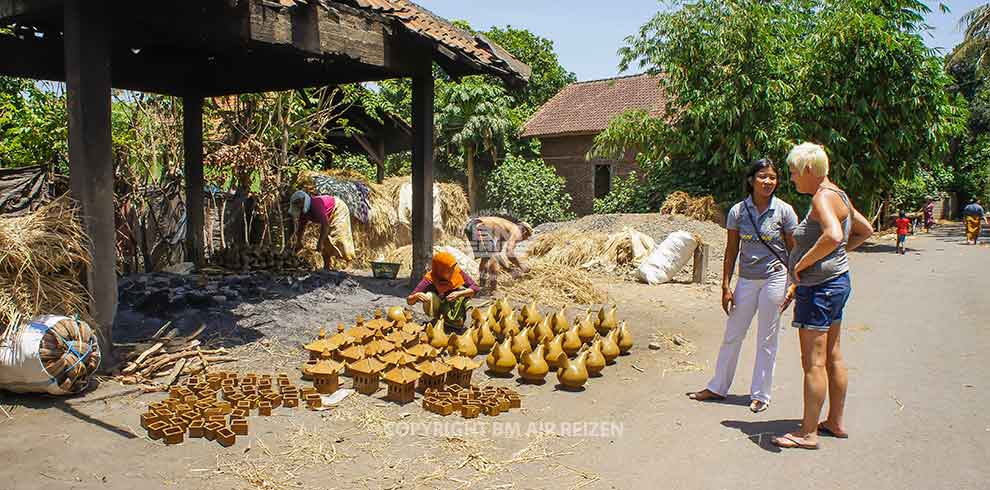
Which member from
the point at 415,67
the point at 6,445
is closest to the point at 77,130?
the point at 6,445

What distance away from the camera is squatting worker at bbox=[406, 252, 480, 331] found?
6.23m

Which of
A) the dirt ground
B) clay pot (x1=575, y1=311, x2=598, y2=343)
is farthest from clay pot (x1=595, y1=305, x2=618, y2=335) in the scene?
the dirt ground

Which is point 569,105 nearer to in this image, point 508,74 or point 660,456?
point 508,74

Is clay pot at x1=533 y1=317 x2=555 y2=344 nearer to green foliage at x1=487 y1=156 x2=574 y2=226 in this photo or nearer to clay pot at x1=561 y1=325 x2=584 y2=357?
clay pot at x1=561 y1=325 x2=584 y2=357

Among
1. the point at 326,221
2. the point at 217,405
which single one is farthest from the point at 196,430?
the point at 326,221

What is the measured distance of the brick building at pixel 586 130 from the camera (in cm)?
2714

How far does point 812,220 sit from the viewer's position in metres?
3.87

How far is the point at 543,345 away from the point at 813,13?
18864 millimetres

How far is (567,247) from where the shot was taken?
13102mm

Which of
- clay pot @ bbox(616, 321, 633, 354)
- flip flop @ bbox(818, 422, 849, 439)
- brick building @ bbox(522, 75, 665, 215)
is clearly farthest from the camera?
brick building @ bbox(522, 75, 665, 215)

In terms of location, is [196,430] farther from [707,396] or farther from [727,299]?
[727,299]

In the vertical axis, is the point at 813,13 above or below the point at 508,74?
above

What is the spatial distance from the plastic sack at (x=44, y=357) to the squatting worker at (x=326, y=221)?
17.6 ft

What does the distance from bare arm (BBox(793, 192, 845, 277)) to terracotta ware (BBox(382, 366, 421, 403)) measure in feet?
8.66
